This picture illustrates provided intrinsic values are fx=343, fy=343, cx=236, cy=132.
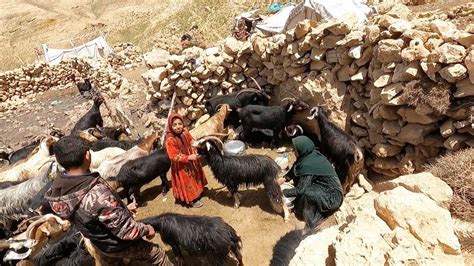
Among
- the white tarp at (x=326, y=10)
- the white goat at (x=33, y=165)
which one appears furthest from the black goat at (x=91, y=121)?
the white tarp at (x=326, y=10)

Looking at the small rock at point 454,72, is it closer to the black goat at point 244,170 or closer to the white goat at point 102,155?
the black goat at point 244,170

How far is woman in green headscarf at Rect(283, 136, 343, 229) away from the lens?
4219mm

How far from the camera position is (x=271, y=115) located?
646cm

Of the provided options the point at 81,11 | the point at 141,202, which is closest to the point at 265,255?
the point at 141,202

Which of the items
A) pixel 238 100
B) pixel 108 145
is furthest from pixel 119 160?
pixel 238 100

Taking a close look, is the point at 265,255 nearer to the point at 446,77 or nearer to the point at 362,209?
the point at 362,209

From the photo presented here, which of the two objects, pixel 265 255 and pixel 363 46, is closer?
pixel 265 255

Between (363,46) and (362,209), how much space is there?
3.52 meters

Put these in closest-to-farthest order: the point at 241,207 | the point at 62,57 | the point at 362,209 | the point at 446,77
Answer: the point at 362,209 → the point at 446,77 → the point at 241,207 → the point at 62,57

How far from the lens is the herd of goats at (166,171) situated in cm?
349

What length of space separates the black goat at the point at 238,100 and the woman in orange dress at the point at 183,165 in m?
2.14

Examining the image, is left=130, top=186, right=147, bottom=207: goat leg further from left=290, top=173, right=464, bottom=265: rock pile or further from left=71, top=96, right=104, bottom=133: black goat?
left=290, top=173, right=464, bottom=265: rock pile

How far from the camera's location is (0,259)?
3.55 metres

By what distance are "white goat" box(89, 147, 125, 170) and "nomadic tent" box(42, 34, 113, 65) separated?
11.7 m
